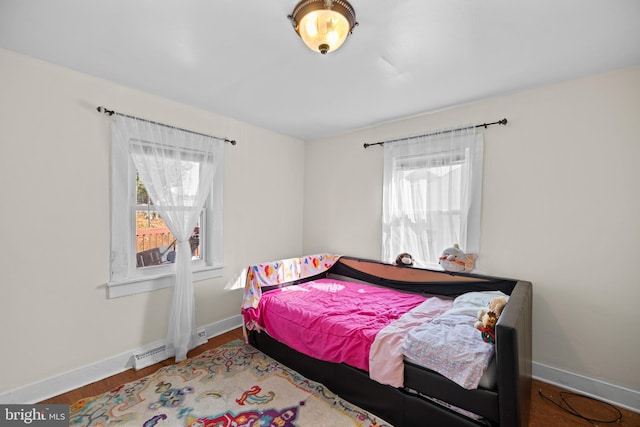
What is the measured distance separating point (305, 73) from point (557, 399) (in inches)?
120

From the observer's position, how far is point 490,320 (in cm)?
157

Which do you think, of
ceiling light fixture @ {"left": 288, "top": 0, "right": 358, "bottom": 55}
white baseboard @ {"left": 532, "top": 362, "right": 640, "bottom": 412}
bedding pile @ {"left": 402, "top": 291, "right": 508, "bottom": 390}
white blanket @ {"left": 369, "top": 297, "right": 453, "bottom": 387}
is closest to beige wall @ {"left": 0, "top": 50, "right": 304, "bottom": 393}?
ceiling light fixture @ {"left": 288, "top": 0, "right": 358, "bottom": 55}

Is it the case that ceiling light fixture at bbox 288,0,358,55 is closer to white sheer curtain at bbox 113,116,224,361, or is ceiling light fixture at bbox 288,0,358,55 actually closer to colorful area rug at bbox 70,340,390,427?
white sheer curtain at bbox 113,116,224,361

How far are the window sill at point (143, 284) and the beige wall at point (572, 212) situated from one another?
2.81 m

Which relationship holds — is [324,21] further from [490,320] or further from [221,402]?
[221,402]

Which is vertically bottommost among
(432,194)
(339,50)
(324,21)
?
(432,194)

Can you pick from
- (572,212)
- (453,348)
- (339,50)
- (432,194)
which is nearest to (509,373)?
(453,348)

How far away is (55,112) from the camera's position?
200 cm

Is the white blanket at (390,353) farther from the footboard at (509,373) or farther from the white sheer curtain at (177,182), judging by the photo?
the white sheer curtain at (177,182)

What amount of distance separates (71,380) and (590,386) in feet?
12.8

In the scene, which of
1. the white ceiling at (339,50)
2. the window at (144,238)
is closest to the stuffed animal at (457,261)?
the white ceiling at (339,50)

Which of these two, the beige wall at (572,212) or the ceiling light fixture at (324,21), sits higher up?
the ceiling light fixture at (324,21)

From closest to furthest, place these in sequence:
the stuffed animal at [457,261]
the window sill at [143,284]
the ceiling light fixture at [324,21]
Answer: the ceiling light fixture at [324,21], the window sill at [143,284], the stuffed animal at [457,261]

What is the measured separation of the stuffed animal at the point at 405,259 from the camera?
2.84 meters
